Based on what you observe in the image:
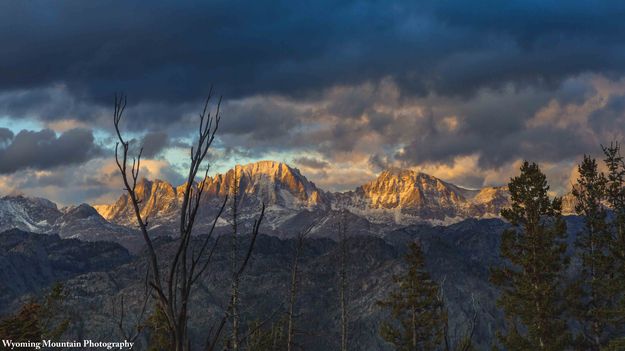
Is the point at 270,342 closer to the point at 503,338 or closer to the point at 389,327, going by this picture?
the point at 389,327

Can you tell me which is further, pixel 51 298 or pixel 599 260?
pixel 51 298

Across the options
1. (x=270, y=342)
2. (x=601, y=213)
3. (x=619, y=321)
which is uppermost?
(x=601, y=213)

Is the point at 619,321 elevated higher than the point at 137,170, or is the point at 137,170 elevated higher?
the point at 137,170

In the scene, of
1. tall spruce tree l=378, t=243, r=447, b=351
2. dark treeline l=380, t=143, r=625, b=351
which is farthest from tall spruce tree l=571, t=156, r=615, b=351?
tall spruce tree l=378, t=243, r=447, b=351

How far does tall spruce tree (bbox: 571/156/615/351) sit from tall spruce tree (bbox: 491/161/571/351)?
1633 millimetres

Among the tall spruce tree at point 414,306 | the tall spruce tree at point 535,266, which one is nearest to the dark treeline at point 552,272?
the tall spruce tree at point 535,266

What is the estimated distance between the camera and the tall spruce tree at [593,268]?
125ft

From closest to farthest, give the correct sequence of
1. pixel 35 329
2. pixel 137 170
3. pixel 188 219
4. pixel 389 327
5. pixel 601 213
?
pixel 188 219 → pixel 137 170 → pixel 35 329 → pixel 601 213 → pixel 389 327

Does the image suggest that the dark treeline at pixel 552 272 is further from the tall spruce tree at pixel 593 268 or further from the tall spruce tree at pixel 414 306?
the tall spruce tree at pixel 414 306

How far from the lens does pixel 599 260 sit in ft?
128

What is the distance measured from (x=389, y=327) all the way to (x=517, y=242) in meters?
12.6

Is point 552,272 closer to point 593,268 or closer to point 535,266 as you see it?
point 535,266

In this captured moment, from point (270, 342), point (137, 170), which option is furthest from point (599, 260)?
point (137, 170)

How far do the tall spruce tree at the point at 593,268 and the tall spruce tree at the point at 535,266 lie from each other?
163 centimetres
